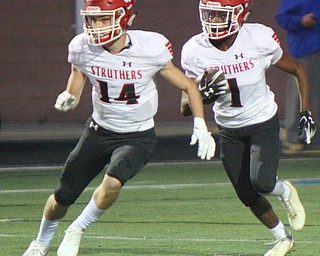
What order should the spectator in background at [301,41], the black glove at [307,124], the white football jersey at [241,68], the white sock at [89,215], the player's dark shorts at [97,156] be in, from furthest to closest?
the spectator in background at [301,41], the black glove at [307,124], the white football jersey at [241,68], the player's dark shorts at [97,156], the white sock at [89,215]

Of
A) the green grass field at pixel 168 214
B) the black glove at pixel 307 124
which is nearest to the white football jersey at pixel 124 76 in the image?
the green grass field at pixel 168 214

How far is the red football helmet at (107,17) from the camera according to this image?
8016 mm

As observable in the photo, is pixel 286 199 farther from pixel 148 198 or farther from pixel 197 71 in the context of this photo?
pixel 148 198

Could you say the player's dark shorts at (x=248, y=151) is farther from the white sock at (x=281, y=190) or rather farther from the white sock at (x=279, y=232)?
the white sock at (x=279, y=232)

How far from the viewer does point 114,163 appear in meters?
7.86

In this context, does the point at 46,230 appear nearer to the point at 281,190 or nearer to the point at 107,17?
the point at 107,17

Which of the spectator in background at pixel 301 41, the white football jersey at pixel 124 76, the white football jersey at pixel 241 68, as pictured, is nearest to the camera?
the white football jersey at pixel 124 76

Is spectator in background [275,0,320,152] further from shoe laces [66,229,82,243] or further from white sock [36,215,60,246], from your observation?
shoe laces [66,229,82,243]

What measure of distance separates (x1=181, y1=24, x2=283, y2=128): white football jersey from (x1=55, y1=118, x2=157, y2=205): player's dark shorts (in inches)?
23.5

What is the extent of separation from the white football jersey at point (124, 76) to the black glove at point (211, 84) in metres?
0.26

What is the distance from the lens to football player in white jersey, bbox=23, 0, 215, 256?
8016 mm

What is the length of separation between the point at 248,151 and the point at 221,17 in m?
0.91

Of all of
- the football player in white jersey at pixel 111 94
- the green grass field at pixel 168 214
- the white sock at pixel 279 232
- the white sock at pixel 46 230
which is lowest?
the green grass field at pixel 168 214

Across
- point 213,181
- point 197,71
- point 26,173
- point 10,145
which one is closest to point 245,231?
point 197,71
